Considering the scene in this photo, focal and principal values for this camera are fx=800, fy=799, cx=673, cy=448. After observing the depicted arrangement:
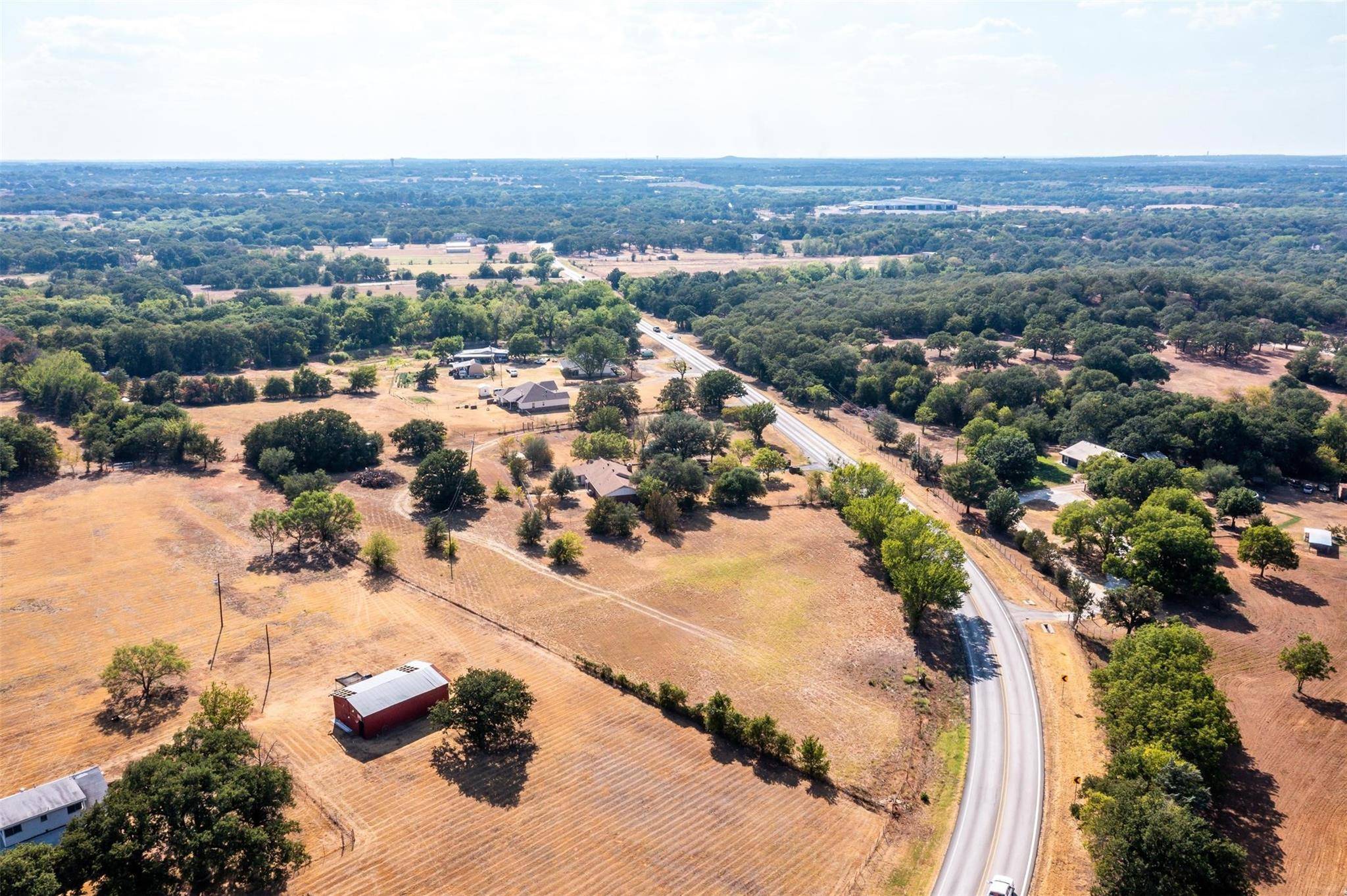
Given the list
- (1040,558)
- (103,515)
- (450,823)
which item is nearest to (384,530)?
(103,515)

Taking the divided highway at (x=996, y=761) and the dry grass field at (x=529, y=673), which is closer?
the dry grass field at (x=529, y=673)

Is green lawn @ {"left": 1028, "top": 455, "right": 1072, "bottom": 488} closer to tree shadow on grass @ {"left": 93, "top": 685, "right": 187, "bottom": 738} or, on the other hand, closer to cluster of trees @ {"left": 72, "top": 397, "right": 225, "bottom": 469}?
tree shadow on grass @ {"left": 93, "top": 685, "right": 187, "bottom": 738}

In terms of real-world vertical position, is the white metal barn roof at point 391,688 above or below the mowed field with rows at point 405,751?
above

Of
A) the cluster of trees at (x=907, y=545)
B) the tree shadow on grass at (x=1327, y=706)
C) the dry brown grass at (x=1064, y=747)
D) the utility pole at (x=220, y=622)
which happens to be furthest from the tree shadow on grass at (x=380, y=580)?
the tree shadow on grass at (x=1327, y=706)

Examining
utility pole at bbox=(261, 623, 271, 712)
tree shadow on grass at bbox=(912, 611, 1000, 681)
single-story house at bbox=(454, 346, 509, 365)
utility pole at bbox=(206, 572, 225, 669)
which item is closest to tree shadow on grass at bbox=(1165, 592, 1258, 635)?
tree shadow on grass at bbox=(912, 611, 1000, 681)

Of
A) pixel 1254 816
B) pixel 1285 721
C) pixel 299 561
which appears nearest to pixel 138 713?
pixel 299 561

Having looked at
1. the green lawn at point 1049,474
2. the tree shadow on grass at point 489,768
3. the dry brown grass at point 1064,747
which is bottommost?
the green lawn at point 1049,474

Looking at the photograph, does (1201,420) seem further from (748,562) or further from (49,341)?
(49,341)

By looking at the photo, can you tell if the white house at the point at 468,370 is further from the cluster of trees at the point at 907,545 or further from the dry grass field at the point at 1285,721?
the dry grass field at the point at 1285,721
